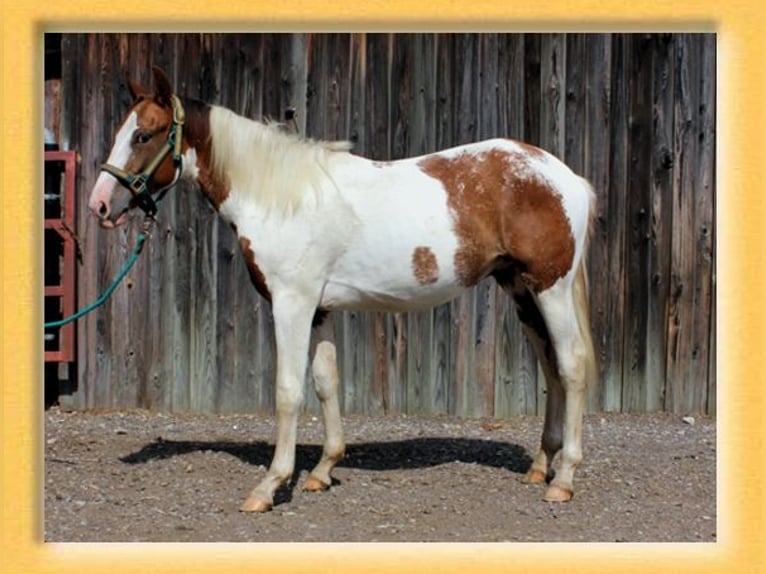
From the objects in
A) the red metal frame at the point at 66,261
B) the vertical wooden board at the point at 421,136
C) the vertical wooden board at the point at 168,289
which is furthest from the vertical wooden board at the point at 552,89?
the red metal frame at the point at 66,261

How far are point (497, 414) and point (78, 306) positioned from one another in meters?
2.97

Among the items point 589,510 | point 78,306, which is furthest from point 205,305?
point 589,510

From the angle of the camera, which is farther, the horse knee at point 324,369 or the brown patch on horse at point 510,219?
the horse knee at point 324,369

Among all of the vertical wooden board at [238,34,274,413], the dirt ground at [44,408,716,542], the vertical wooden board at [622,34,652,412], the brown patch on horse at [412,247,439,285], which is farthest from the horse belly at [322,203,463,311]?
the vertical wooden board at [622,34,652,412]

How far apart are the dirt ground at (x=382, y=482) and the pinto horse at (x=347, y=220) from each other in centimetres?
25

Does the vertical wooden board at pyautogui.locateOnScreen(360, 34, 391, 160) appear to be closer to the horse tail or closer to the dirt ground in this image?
the dirt ground

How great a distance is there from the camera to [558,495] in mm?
5066

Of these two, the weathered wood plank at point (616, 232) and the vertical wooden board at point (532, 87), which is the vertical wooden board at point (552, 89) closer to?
the vertical wooden board at point (532, 87)

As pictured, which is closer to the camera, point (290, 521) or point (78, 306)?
point (290, 521)

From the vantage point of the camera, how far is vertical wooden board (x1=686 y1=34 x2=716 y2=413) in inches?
276

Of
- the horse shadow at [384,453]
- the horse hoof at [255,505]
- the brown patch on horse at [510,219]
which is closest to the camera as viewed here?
the horse hoof at [255,505]

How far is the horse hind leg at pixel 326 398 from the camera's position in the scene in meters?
5.19

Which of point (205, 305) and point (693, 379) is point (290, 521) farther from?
point (693, 379)

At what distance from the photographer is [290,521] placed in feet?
15.4
